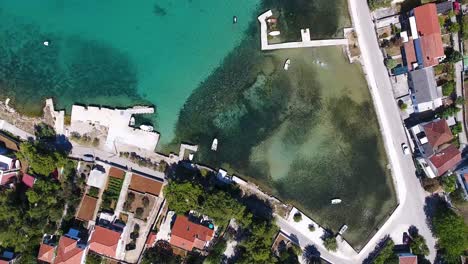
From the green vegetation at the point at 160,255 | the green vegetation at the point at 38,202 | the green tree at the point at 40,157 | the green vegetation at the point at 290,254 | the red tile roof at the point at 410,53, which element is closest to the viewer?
the green tree at the point at 40,157

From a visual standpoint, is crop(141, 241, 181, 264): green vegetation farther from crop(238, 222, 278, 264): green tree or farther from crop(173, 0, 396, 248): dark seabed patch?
crop(173, 0, 396, 248): dark seabed patch

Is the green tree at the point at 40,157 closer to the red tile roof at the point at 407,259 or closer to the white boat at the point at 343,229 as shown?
the white boat at the point at 343,229

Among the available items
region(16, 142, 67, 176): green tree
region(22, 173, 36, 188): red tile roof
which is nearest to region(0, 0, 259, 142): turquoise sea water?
region(16, 142, 67, 176): green tree

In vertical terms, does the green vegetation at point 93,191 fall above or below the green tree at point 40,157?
below

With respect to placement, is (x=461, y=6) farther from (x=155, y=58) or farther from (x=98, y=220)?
(x=98, y=220)

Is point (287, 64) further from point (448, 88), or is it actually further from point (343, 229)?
point (343, 229)

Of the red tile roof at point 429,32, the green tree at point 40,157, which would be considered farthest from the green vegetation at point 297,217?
the green tree at point 40,157
